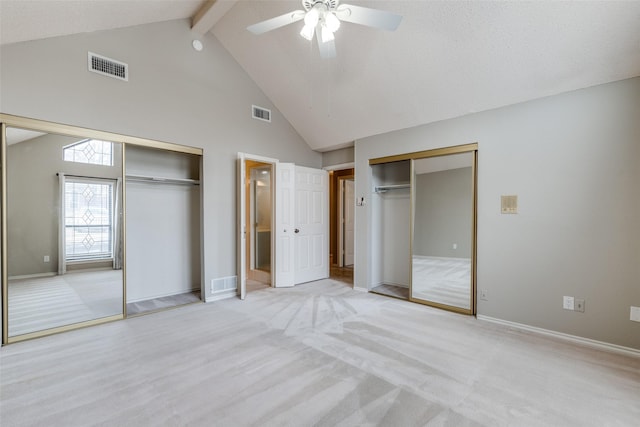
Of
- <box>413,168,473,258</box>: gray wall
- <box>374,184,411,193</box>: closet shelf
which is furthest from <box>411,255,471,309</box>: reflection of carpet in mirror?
<box>374,184,411,193</box>: closet shelf

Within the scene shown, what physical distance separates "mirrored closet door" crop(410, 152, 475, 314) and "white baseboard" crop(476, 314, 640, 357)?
1.25ft

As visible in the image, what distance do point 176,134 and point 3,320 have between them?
2.64 meters

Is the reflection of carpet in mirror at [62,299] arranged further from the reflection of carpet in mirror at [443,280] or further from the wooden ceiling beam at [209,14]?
the reflection of carpet in mirror at [443,280]

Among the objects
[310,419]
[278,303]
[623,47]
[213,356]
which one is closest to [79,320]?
[213,356]

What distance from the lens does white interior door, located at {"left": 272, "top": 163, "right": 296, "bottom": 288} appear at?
4.94 metres

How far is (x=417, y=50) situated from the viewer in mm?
3186

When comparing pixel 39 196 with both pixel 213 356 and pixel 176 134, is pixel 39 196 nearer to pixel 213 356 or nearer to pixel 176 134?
pixel 176 134

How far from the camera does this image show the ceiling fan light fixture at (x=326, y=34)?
2350 mm

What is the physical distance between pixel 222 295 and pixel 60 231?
6.89 feet

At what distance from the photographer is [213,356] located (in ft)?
8.41

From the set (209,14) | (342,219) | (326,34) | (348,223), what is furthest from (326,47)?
(348,223)

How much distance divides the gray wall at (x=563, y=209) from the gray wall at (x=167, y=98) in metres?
3.24

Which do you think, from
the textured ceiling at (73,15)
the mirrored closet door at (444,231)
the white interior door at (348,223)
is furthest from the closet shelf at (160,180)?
the white interior door at (348,223)

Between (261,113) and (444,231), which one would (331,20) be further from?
(444,231)
